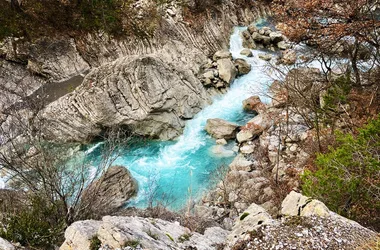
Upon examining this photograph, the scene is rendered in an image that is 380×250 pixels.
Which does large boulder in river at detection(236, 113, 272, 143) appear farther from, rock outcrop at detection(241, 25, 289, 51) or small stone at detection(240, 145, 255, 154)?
rock outcrop at detection(241, 25, 289, 51)

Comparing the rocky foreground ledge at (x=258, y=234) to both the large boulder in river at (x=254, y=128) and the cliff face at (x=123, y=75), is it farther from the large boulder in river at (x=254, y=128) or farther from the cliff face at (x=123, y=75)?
the cliff face at (x=123, y=75)

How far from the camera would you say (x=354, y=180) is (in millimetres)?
7816

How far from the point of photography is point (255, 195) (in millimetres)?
14133

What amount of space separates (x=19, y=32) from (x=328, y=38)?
20847mm

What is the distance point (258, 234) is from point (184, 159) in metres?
12.3

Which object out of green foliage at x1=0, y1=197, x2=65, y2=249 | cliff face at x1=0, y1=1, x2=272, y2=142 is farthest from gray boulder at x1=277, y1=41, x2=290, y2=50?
green foliage at x1=0, y1=197, x2=65, y2=249

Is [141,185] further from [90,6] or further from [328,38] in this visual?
[90,6]

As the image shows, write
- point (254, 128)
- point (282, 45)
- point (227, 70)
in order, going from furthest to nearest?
point (282, 45) < point (227, 70) < point (254, 128)

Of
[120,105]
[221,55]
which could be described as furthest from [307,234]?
[221,55]

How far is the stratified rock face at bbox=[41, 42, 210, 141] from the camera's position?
747 inches

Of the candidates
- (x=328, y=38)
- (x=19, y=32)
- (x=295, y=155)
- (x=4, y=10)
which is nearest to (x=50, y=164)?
(x=295, y=155)

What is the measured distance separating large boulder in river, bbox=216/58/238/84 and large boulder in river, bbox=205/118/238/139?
176 inches

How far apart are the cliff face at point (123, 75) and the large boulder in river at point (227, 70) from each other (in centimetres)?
175

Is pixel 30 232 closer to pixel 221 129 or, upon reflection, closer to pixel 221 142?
pixel 221 142
